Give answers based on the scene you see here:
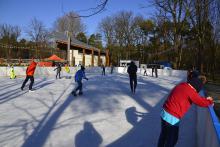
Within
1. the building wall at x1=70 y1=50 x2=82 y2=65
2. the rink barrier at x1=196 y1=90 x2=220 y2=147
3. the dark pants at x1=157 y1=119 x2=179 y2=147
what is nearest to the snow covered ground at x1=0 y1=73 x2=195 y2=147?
the rink barrier at x1=196 y1=90 x2=220 y2=147

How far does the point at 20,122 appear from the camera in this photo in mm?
8430

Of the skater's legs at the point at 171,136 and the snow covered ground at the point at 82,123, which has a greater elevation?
the skater's legs at the point at 171,136

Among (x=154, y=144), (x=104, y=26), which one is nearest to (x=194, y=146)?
(x=154, y=144)

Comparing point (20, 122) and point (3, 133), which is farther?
point (20, 122)

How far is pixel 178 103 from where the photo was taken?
4.65 meters

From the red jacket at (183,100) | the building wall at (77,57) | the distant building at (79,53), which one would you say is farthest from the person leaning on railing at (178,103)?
the building wall at (77,57)

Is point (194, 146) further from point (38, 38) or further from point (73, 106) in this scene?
point (38, 38)

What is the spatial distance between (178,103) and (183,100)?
8 centimetres

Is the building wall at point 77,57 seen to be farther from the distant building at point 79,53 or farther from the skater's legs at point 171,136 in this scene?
the skater's legs at point 171,136

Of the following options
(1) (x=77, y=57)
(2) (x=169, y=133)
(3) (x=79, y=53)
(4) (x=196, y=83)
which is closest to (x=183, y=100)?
(4) (x=196, y=83)

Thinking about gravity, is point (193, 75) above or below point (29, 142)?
above

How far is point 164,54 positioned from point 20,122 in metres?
56.2

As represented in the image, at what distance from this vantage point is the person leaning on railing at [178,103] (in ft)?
15.1

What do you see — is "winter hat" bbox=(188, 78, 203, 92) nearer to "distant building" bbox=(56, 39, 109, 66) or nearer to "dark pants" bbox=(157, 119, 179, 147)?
"dark pants" bbox=(157, 119, 179, 147)
